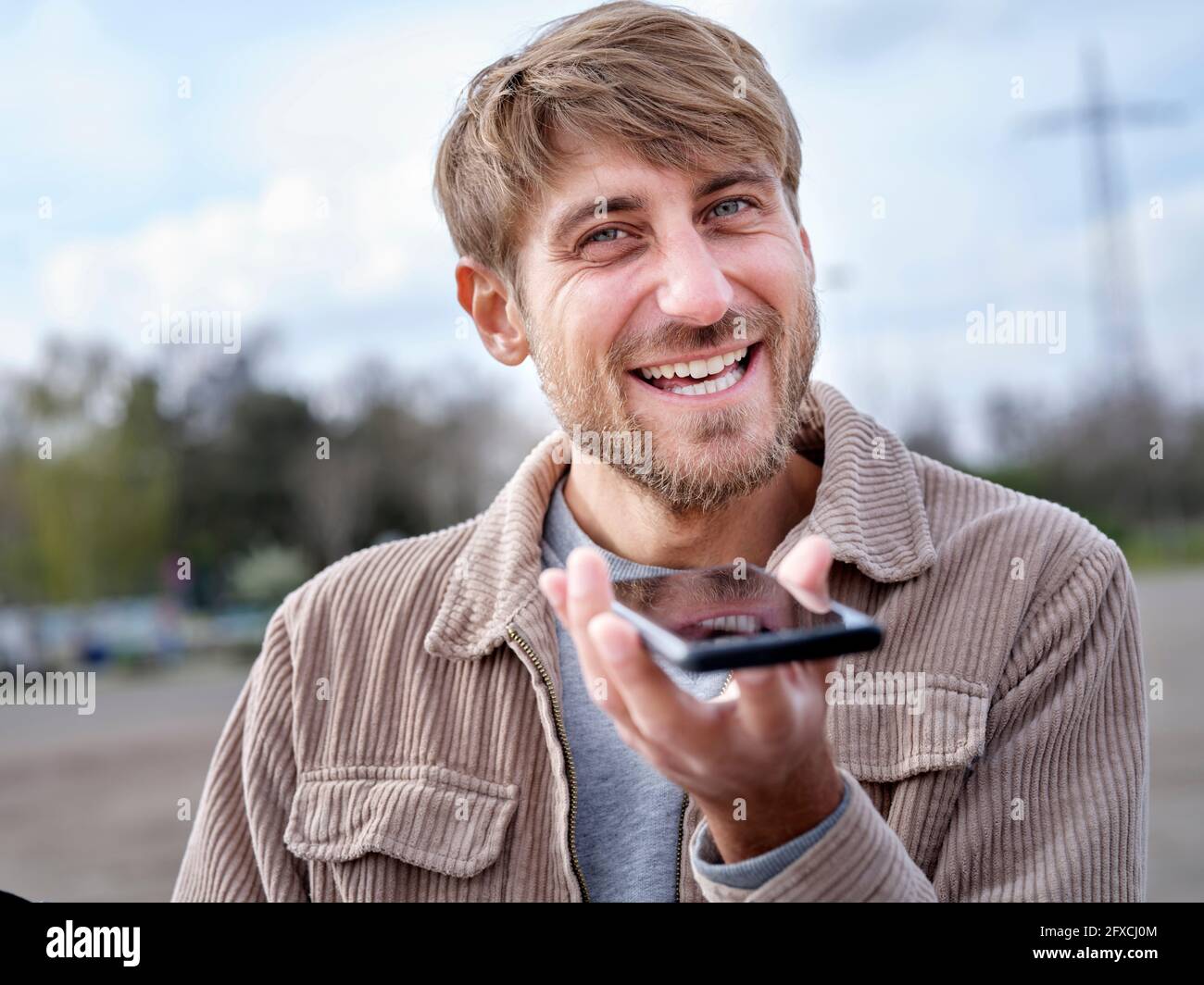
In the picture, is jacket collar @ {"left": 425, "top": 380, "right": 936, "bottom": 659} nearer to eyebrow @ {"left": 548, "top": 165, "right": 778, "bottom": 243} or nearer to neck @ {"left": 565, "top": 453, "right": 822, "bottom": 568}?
neck @ {"left": 565, "top": 453, "right": 822, "bottom": 568}

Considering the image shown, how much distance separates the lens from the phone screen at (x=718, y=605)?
1.49 meters

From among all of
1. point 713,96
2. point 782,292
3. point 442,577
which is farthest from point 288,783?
point 713,96

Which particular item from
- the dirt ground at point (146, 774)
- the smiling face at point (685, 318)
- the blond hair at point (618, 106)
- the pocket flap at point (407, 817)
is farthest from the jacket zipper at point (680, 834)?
the dirt ground at point (146, 774)

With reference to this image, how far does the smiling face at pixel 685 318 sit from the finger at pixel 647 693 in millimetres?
889

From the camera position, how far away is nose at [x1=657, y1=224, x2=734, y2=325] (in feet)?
7.26

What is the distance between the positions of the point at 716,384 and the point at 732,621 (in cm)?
80

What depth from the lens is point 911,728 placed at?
2.13 meters

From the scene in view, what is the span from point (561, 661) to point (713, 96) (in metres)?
1.11

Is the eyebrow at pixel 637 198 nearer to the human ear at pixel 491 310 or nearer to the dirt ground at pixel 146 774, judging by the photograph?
the human ear at pixel 491 310

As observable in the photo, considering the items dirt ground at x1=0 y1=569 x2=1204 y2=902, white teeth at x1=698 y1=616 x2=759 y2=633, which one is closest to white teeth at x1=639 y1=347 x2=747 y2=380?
white teeth at x1=698 y1=616 x2=759 y2=633

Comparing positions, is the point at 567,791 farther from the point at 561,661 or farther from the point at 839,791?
the point at 839,791

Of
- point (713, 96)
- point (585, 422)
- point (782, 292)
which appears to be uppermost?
point (713, 96)

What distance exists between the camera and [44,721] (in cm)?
2169

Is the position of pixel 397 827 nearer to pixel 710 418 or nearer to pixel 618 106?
pixel 710 418
